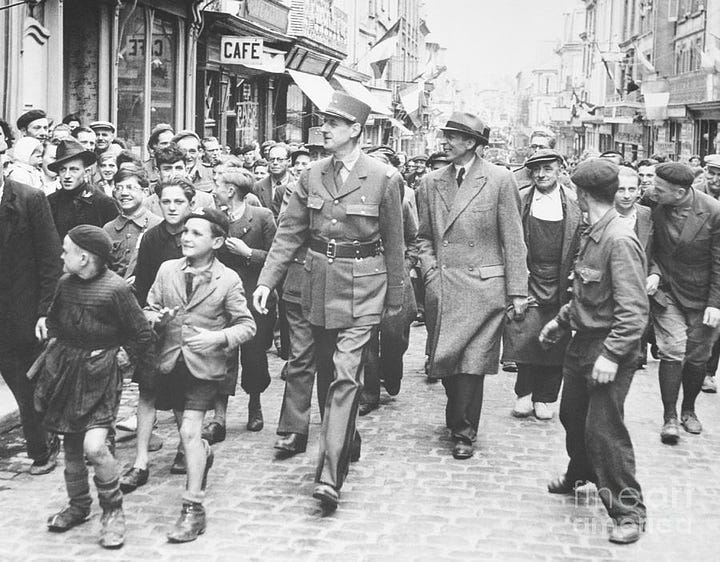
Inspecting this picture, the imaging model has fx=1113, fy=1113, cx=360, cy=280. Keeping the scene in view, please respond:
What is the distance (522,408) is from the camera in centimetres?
850

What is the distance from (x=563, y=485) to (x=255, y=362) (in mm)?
2457

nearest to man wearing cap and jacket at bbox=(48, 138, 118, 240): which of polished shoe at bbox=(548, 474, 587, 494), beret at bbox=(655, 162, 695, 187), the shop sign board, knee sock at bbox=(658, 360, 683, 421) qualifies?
polished shoe at bbox=(548, 474, 587, 494)

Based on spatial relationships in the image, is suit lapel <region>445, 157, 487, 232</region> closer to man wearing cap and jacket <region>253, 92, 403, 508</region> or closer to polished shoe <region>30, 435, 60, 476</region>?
man wearing cap and jacket <region>253, 92, 403, 508</region>

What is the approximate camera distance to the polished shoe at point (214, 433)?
7473mm

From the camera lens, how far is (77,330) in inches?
221

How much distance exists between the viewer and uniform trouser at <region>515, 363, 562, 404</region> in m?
8.47

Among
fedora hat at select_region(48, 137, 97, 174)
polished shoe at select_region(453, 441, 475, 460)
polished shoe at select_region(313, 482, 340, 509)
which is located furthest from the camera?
fedora hat at select_region(48, 137, 97, 174)

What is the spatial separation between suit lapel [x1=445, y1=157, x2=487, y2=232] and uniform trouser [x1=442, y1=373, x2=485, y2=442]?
103cm

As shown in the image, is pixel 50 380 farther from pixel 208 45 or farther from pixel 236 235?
Result: pixel 208 45

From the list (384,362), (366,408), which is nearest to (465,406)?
(366,408)

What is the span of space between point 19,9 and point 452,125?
8.18 metres

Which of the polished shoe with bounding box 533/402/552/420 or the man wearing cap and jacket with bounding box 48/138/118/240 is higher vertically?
the man wearing cap and jacket with bounding box 48/138/118/240

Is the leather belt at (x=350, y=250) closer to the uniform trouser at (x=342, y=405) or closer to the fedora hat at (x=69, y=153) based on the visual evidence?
the uniform trouser at (x=342, y=405)

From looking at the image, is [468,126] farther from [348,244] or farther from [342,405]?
[342,405]
